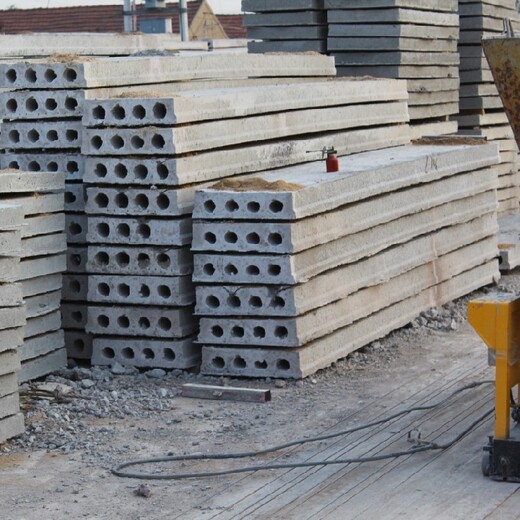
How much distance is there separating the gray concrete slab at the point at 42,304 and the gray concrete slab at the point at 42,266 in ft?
0.56

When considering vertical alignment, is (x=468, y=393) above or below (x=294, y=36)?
below

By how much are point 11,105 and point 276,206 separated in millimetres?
2369

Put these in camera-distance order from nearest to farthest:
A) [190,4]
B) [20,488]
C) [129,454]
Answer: [20,488] → [129,454] → [190,4]

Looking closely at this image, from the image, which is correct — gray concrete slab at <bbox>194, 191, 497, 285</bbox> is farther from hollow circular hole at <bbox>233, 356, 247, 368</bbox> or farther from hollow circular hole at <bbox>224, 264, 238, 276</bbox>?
hollow circular hole at <bbox>233, 356, 247, 368</bbox>

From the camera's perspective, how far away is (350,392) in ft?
31.0

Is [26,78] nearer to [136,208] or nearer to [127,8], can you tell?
[136,208]

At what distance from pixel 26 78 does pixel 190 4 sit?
40.9m

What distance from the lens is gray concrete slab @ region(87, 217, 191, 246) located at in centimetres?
972

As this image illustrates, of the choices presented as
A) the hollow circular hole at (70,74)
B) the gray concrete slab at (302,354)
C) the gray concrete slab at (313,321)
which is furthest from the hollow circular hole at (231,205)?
the hollow circular hole at (70,74)

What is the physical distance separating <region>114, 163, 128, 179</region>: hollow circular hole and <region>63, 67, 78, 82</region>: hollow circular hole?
77 centimetres

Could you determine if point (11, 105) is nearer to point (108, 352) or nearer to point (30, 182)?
point (30, 182)

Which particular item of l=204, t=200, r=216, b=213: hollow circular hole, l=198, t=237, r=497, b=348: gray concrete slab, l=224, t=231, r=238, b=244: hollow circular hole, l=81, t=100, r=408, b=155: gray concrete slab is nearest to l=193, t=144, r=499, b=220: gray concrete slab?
l=204, t=200, r=216, b=213: hollow circular hole

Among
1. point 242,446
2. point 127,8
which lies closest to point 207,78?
point 242,446

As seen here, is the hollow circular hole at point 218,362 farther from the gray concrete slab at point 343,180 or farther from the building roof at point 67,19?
the building roof at point 67,19
